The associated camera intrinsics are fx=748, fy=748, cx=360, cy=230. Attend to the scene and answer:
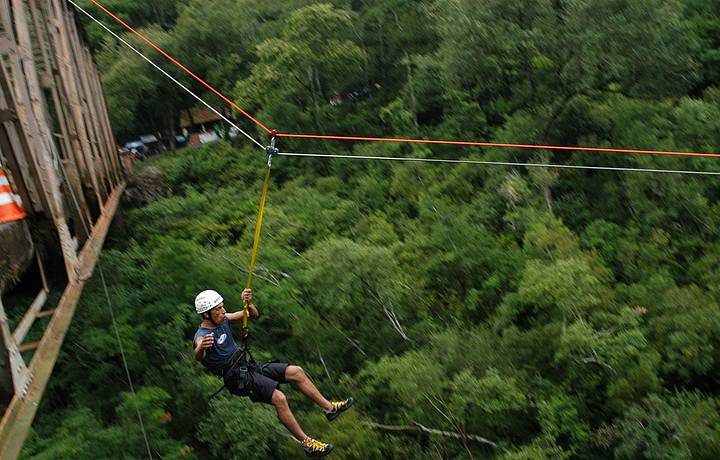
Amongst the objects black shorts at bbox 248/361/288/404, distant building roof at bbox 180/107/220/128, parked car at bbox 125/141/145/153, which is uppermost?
black shorts at bbox 248/361/288/404

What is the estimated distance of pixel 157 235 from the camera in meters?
16.6

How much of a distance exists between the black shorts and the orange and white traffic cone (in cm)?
327

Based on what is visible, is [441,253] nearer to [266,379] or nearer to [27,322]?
[266,379]

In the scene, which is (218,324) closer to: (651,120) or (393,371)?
(393,371)

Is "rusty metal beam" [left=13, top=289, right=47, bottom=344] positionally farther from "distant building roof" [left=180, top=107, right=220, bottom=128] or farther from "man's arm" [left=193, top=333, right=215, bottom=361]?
"distant building roof" [left=180, top=107, right=220, bottom=128]

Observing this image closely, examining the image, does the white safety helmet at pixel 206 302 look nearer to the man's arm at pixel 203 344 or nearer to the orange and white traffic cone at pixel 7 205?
the man's arm at pixel 203 344

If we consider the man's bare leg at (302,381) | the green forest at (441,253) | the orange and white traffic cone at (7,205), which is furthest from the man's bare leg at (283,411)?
the green forest at (441,253)

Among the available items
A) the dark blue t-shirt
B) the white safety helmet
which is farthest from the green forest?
the white safety helmet

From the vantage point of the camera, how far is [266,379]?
6.54 meters

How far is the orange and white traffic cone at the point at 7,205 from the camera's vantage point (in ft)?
25.5

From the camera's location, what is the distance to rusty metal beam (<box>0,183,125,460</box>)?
5.85 meters

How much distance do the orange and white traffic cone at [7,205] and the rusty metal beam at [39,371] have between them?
103 centimetres

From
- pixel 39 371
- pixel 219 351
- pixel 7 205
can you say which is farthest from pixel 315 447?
pixel 7 205

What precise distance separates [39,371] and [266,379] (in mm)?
2127
